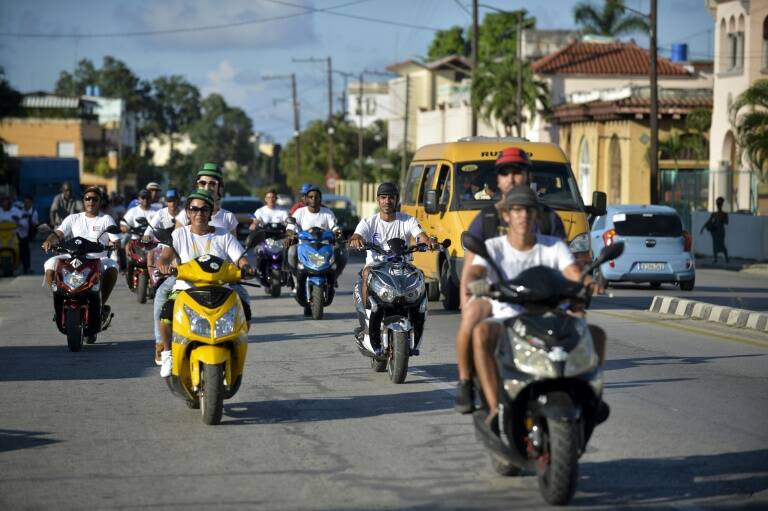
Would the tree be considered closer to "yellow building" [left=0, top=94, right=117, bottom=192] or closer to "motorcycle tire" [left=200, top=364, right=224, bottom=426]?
"yellow building" [left=0, top=94, right=117, bottom=192]

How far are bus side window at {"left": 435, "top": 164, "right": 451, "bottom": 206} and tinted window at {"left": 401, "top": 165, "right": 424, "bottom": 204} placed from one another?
1214mm

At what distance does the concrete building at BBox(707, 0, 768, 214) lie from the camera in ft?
143

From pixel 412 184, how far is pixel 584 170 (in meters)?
39.9

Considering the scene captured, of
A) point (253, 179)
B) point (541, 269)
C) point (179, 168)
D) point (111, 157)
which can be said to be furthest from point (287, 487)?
point (253, 179)

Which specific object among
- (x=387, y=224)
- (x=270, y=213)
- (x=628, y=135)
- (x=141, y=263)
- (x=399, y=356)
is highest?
(x=628, y=135)

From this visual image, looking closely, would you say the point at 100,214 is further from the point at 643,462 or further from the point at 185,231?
the point at 643,462

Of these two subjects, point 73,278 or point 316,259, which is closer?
point 73,278

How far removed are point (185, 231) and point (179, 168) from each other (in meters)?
151

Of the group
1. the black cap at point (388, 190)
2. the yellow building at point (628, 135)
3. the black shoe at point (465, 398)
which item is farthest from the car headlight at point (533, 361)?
the yellow building at point (628, 135)

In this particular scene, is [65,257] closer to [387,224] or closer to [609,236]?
[387,224]

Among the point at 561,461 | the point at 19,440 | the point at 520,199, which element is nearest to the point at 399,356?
the point at 19,440

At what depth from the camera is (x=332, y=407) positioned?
11203 mm

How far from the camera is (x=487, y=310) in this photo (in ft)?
26.8

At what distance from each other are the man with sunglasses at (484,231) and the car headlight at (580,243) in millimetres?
10291
